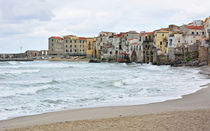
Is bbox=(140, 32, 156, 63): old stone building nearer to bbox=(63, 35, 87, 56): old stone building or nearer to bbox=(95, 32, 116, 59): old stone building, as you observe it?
bbox=(95, 32, 116, 59): old stone building

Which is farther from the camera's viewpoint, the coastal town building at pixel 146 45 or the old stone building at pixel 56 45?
the old stone building at pixel 56 45

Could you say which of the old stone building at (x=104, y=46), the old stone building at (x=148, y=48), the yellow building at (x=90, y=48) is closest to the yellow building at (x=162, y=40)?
the old stone building at (x=148, y=48)

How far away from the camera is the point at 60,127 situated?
21.5ft

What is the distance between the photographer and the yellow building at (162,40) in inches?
2418

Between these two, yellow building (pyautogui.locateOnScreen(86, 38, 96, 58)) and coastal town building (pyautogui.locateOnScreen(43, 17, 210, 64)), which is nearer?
coastal town building (pyautogui.locateOnScreen(43, 17, 210, 64))

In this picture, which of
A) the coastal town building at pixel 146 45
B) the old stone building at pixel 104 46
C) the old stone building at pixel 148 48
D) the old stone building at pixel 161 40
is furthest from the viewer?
the old stone building at pixel 104 46

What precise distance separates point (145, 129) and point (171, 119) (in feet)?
4.33

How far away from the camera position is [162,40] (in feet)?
203

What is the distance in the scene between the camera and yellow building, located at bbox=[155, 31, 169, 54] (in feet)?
201

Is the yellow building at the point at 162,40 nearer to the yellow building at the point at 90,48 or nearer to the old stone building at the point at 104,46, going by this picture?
the old stone building at the point at 104,46

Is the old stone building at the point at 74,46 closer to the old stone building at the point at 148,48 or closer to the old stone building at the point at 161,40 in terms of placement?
the old stone building at the point at 148,48

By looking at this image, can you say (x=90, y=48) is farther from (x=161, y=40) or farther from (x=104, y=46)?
(x=161, y=40)

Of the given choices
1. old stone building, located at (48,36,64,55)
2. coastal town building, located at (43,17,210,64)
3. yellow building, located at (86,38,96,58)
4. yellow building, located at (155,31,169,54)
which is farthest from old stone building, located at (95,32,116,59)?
yellow building, located at (155,31,169,54)

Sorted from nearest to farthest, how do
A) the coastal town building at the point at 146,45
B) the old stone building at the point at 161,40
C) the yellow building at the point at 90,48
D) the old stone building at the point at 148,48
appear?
the coastal town building at the point at 146,45 → the old stone building at the point at 161,40 → the old stone building at the point at 148,48 → the yellow building at the point at 90,48
